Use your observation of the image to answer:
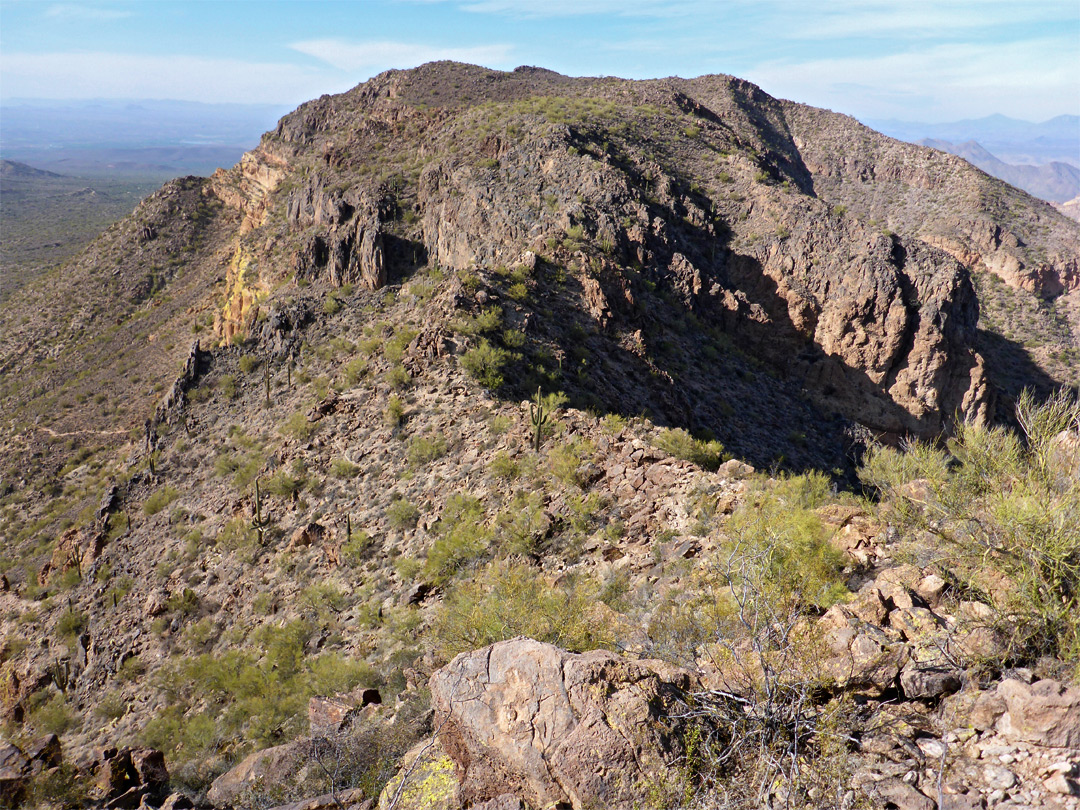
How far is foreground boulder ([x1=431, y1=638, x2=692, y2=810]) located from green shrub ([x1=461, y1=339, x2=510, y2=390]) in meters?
12.6

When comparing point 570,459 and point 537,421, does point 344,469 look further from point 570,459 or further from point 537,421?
point 570,459

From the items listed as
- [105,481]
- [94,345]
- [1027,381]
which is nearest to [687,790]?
[105,481]

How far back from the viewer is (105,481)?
3444 cm

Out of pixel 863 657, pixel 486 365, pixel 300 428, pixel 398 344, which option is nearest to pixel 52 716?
pixel 300 428

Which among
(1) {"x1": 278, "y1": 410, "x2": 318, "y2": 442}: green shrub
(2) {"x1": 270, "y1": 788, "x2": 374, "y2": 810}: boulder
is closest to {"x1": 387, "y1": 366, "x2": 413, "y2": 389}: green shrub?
(1) {"x1": 278, "y1": 410, "x2": 318, "y2": 442}: green shrub

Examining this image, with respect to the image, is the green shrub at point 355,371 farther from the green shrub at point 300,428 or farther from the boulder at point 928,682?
the boulder at point 928,682

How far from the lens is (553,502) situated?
13.7 metres

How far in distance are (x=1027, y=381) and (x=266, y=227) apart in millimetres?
59073

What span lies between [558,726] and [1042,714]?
3.88m

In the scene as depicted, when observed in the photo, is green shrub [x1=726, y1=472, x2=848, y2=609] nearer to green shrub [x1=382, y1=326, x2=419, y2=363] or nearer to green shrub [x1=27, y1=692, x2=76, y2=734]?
green shrub [x1=382, y1=326, x2=419, y2=363]

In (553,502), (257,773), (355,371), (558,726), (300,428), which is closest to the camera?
(558,726)

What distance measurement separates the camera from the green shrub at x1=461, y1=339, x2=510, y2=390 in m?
18.3

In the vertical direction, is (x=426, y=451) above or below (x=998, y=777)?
below

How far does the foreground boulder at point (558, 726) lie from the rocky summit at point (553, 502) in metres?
0.04
